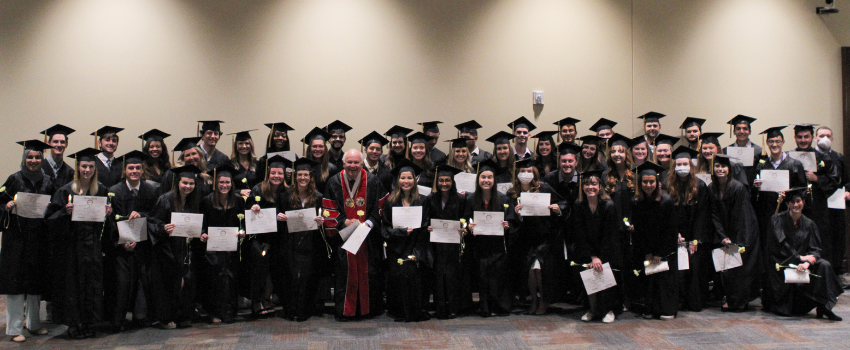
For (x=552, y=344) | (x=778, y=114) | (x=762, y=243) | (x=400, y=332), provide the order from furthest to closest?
(x=778, y=114) < (x=762, y=243) < (x=400, y=332) < (x=552, y=344)

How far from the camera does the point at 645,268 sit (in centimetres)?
630

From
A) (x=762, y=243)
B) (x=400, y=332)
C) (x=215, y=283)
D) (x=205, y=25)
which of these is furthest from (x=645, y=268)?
(x=205, y=25)

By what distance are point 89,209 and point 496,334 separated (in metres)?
3.59

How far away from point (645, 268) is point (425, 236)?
2.11 metres

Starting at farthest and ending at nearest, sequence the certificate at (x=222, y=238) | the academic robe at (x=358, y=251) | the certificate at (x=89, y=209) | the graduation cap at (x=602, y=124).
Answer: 1. the graduation cap at (x=602, y=124)
2. the academic robe at (x=358, y=251)
3. the certificate at (x=222, y=238)
4. the certificate at (x=89, y=209)

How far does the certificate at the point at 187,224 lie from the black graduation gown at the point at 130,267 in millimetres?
200

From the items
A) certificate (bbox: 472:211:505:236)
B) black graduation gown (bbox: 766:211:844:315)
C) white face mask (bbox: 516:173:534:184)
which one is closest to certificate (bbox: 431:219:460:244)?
certificate (bbox: 472:211:505:236)

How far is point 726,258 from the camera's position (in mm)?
6531

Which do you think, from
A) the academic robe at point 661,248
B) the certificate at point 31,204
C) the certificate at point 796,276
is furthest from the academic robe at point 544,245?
the certificate at point 31,204

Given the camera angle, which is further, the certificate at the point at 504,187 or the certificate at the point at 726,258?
the certificate at the point at 504,187

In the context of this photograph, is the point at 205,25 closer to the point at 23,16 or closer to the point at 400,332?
the point at 23,16

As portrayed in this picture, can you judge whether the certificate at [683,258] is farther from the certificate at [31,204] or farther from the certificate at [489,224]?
the certificate at [31,204]

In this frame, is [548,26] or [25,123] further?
[548,26]

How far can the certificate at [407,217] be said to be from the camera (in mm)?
6172
